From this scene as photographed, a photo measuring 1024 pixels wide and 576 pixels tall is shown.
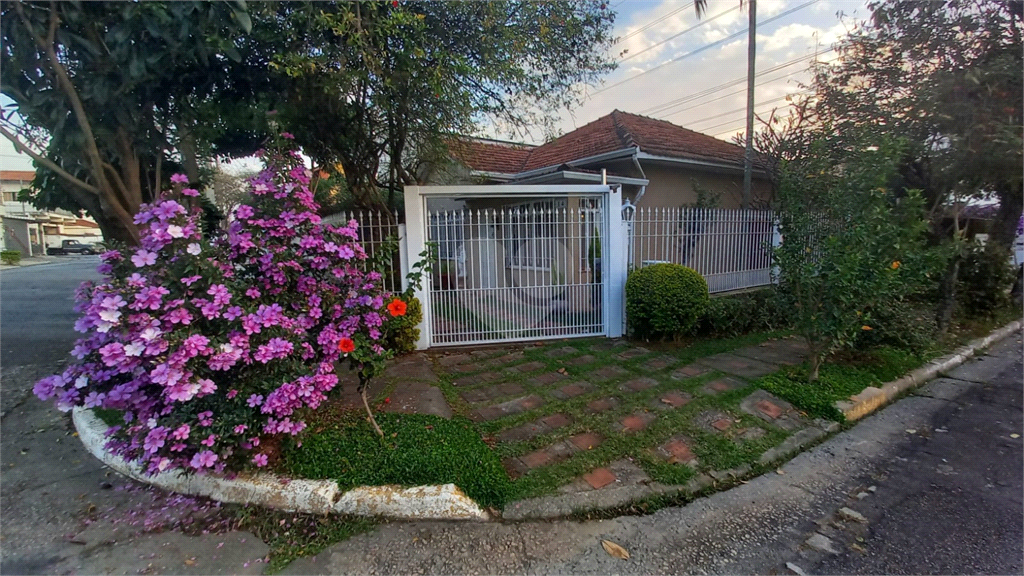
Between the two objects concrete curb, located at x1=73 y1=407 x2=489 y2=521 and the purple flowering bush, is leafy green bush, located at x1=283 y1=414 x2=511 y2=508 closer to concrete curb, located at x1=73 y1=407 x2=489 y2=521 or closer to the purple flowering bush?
concrete curb, located at x1=73 y1=407 x2=489 y2=521

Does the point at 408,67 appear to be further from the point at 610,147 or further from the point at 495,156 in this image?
the point at 495,156

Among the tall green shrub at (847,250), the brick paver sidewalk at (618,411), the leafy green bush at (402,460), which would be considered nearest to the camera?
the leafy green bush at (402,460)

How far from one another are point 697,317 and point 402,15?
5079 mm

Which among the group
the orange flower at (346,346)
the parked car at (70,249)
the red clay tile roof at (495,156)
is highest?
the red clay tile roof at (495,156)

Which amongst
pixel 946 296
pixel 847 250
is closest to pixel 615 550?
pixel 847 250

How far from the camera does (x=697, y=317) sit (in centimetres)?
595

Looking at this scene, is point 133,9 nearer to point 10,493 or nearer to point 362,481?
point 10,493

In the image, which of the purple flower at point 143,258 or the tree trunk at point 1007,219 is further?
the tree trunk at point 1007,219

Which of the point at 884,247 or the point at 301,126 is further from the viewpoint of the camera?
the point at 301,126

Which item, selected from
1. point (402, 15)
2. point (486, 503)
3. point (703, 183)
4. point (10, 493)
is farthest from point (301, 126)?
point (703, 183)

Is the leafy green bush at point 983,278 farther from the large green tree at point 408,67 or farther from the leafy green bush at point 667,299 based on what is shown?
the large green tree at point 408,67

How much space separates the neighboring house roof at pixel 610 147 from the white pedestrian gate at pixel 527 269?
7.28 feet

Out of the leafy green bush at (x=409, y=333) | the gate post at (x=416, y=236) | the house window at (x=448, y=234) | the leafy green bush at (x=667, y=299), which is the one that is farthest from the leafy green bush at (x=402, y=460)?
the leafy green bush at (x=667, y=299)

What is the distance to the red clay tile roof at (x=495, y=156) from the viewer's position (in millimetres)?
9461
